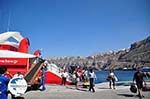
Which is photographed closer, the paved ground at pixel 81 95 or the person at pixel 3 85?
the person at pixel 3 85

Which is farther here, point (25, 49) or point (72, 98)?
point (25, 49)

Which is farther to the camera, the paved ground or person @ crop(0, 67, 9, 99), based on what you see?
the paved ground

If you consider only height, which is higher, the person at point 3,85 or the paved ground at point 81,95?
the person at point 3,85

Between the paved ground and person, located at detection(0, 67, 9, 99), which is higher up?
person, located at detection(0, 67, 9, 99)

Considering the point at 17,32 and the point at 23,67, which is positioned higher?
the point at 17,32

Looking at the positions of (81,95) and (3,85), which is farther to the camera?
(81,95)

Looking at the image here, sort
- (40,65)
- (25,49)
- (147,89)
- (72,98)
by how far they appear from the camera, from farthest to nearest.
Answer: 1. (25,49)
2. (40,65)
3. (147,89)
4. (72,98)

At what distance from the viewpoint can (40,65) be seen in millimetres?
24500

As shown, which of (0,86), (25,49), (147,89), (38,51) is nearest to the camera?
(0,86)

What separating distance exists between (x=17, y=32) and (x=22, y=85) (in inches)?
933

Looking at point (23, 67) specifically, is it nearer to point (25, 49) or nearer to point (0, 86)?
point (25, 49)

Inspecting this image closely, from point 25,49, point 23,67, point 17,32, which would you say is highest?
point 17,32

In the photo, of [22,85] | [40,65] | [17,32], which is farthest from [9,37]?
[22,85]

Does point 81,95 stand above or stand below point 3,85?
below
